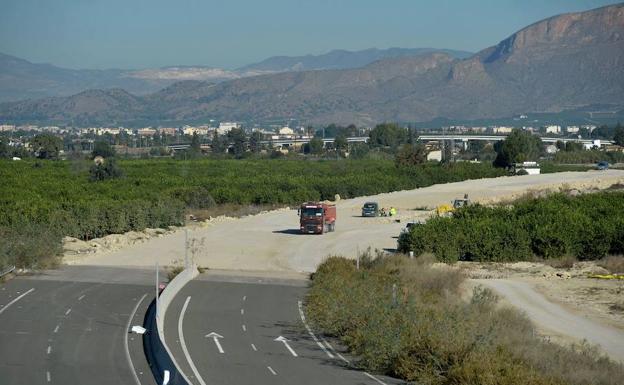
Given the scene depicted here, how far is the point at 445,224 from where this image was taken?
55188 millimetres

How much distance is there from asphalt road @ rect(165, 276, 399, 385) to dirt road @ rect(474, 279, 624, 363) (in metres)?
7.59

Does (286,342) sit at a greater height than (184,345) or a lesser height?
lesser

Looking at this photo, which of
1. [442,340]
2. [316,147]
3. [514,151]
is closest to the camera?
[442,340]

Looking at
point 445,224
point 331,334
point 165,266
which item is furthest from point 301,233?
point 331,334

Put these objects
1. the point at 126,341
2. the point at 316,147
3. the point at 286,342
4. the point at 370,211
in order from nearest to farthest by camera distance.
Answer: the point at 286,342
the point at 126,341
the point at 370,211
the point at 316,147

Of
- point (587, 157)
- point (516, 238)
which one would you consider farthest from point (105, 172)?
point (587, 157)

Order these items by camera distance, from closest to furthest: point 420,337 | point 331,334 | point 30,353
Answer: point 420,337
point 30,353
point 331,334

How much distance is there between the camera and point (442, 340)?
25.7m

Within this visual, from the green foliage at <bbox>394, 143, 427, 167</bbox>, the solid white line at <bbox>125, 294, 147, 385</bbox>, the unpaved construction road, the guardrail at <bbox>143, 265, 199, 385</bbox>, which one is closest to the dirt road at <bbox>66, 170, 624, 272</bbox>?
the unpaved construction road

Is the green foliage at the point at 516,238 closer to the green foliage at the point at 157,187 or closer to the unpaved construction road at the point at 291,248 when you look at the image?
the unpaved construction road at the point at 291,248

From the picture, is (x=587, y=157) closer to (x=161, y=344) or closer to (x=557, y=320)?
(x=557, y=320)

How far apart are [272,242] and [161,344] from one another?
3252 centimetres

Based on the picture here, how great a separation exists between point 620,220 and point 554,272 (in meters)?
8.54

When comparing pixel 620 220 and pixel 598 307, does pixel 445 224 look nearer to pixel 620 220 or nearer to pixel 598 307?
pixel 620 220
